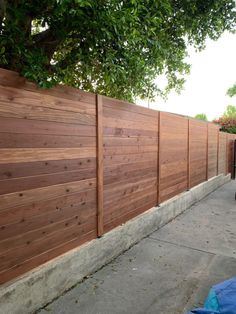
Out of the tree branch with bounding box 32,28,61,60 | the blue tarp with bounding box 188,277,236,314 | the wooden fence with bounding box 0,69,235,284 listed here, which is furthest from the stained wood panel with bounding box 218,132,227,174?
the blue tarp with bounding box 188,277,236,314

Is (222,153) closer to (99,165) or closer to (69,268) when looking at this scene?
(99,165)

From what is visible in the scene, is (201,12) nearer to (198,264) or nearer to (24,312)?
(198,264)

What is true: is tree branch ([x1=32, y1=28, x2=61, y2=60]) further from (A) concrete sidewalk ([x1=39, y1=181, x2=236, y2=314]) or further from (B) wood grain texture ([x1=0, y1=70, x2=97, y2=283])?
(A) concrete sidewalk ([x1=39, y1=181, x2=236, y2=314])

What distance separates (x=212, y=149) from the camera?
9492 mm

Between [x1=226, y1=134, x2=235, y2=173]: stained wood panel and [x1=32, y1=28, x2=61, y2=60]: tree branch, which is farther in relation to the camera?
[x1=226, y1=134, x2=235, y2=173]: stained wood panel

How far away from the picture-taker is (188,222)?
19.0 feet

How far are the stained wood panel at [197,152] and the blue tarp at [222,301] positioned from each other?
206 inches

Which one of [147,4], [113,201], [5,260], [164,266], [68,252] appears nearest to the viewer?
[5,260]

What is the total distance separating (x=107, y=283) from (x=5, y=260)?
1313 mm

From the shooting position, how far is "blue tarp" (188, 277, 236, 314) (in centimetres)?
189

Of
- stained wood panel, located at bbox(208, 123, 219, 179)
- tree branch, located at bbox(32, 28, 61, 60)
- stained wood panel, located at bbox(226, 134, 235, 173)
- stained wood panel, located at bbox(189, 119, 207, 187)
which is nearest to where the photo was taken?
tree branch, located at bbox(32, 28, 61, 60)

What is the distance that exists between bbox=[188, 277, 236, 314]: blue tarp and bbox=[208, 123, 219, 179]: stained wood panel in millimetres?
7248

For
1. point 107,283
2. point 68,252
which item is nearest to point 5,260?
point 68,252

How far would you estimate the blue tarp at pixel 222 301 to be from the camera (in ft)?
6.20
